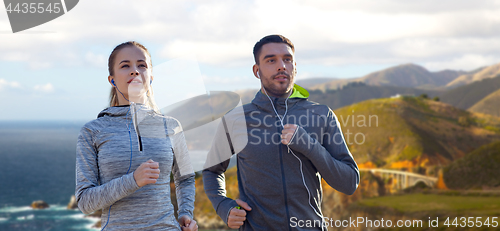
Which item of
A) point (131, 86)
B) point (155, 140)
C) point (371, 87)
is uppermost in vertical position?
point (371, 87)

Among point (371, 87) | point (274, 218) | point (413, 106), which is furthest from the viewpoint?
point (371, 87)

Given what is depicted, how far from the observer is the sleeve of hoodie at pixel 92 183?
8.93 feet

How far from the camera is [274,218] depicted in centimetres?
322

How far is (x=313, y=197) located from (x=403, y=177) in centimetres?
4865

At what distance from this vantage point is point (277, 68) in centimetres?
346

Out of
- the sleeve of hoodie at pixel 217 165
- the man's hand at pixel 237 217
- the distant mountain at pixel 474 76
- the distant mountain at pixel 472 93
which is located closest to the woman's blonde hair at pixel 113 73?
the sleeve of hoodie at pixel 217 165

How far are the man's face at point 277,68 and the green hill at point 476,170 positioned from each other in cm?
4988

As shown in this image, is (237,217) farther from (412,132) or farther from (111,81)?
(412,132)

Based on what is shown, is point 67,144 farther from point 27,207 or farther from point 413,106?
point 413,106

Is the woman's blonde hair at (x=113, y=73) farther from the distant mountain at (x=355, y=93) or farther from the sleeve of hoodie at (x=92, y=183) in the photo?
the distant mountain at (x=355, y=93)

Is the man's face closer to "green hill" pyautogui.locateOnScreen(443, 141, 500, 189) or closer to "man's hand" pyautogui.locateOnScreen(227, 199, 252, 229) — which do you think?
"man's hand" pyautogui.locateOnScreen(227, 199, 252, 229)

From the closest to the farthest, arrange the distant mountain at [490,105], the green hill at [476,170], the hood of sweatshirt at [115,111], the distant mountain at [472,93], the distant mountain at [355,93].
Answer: the hood of sweatshirt at [115,111] < the green hill at [476,170] < the distant mountain at [490,105] < the distant mountain at [472,93] < the distant mountain at [355,93]

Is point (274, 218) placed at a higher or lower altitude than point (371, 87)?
lower

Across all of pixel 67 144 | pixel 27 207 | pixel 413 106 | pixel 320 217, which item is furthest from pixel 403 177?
pixel 67 144
